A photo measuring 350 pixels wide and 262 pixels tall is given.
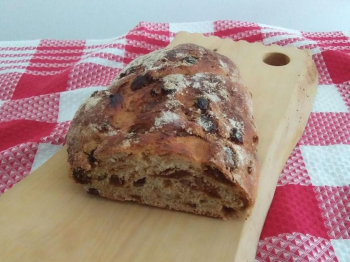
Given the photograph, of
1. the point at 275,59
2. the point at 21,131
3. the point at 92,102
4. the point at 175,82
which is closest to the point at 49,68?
the point at 21,131

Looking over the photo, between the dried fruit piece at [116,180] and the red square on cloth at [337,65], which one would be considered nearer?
the dried fruit piece at [116,180]

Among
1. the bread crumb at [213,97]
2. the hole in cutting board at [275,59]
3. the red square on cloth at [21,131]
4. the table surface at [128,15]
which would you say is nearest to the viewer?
the bread crumb at [213,97]

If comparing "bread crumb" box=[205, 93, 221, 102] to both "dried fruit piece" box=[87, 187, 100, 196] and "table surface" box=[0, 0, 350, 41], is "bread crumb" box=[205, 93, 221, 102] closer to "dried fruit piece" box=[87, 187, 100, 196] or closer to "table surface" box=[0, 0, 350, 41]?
"dried fruit piece" box=[87, 187, 100, 196]

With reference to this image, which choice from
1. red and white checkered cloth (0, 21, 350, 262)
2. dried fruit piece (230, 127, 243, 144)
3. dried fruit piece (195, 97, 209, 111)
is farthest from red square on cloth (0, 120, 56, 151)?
dried fruit piece (230, 127, 243, 144)

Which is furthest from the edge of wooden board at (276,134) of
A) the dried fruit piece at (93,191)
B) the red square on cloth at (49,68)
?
the red square on cloth at (49,68)

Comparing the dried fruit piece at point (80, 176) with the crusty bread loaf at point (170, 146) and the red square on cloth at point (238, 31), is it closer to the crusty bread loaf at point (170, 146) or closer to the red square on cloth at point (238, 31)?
the crusty bread loaf at point (170, 146)

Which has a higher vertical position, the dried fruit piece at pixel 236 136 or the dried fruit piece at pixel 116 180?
the dried fruit piece at pixel 236 136

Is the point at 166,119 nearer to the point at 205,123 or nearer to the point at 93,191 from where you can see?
the point at 205,123
